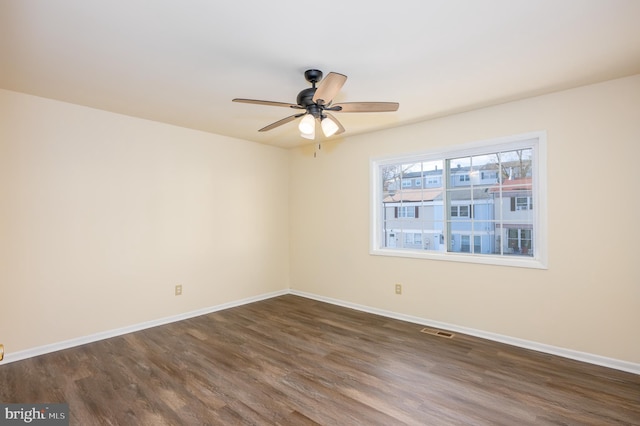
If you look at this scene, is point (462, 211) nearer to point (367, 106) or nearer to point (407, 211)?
point (407, 211)

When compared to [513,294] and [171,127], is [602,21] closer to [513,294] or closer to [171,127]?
[513,294]

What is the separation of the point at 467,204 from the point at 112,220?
3.87 m

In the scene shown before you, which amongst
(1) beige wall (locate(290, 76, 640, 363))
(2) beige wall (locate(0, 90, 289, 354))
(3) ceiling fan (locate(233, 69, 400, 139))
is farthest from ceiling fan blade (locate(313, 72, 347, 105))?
(2) beige wall (locate(0, 90, 289, 354))

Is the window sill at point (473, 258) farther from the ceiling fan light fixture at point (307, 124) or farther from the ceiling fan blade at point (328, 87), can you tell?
the ceiling fan blade at point (328, 87)

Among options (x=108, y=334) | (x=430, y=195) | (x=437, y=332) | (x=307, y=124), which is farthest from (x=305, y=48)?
(x=108, y=334)

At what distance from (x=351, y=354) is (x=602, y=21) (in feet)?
9.79

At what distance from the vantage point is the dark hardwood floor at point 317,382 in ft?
6.77

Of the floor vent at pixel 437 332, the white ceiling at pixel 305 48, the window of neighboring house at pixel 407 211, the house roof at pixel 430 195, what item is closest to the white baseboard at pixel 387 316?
the floor vent at pixel 437 332

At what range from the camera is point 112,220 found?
342 centimetres

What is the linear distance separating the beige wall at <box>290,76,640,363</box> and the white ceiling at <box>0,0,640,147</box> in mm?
265

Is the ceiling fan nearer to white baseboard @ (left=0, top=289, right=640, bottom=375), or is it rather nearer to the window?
the window

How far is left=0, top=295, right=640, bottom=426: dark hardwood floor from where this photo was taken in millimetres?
2064

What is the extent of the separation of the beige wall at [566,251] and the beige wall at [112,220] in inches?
80.8

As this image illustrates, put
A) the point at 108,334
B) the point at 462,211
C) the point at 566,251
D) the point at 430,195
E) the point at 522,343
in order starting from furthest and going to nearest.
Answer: the point at 430,195, the point at 462,211, the point at 108,334, the point at 522,343, the point at 566,251
